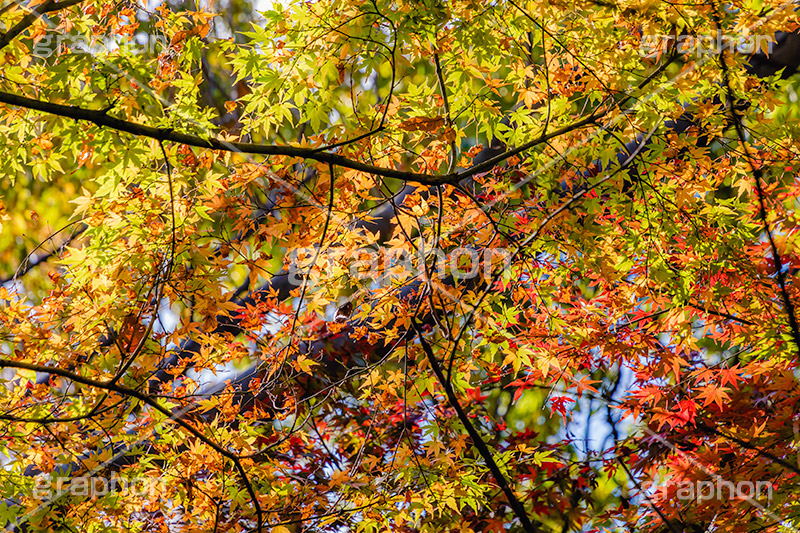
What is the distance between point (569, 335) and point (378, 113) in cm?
121

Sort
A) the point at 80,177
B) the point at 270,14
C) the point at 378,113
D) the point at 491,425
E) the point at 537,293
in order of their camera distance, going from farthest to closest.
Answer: the point at 80,177
the point at 491,425
the point at 537,293
the point at 378,113
the point at 270,14

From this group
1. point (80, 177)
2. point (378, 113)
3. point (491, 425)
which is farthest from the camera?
point (80, 177)

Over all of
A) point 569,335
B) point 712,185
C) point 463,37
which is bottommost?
point 569,335

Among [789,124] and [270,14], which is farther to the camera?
[789,124]

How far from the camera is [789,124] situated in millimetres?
Result: 2521

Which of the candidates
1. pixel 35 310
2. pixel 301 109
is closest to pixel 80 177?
pixel 35 310

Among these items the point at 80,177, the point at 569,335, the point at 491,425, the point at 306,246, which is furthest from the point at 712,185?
the point at 80,177

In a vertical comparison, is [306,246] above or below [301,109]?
below

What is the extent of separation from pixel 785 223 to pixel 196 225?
2.38m

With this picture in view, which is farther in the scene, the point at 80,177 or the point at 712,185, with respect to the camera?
the point at 80,177

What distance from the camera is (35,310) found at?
2402mm

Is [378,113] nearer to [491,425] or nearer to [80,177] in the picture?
[491,425]

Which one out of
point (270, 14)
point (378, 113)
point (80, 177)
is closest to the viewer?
point (270, 14)

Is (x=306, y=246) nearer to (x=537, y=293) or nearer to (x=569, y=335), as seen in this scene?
(x=537, y=293)
